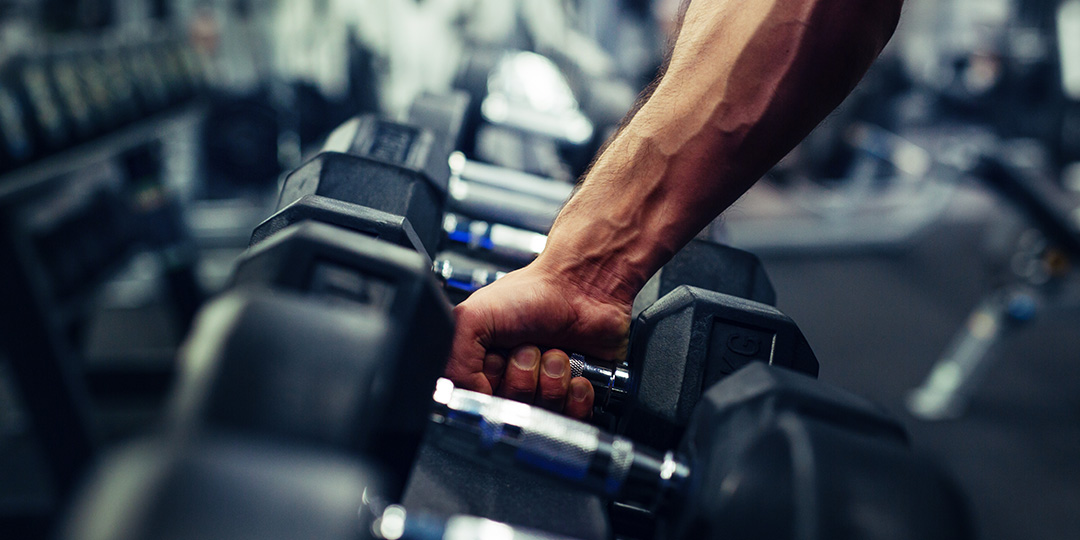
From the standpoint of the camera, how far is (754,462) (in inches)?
13.8

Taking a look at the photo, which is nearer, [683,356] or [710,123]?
[683,356]

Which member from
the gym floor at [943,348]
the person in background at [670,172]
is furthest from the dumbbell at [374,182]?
the gym floor at [943,348]

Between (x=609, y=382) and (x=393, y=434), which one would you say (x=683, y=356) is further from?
(x=393, y=434)

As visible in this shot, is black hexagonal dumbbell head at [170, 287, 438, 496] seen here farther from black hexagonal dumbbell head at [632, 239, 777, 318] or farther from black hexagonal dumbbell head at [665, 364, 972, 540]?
black hexagonal dumbbell head at [632, 239, 777, 318]

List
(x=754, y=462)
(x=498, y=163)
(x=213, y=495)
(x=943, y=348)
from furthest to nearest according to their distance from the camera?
(x=943, y=348) → (x=498, y=163) → (x=754, y=462) → (x=213, y=495)

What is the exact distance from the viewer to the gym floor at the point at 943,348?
2.32m

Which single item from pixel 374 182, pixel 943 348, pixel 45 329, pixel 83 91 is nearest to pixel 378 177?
pixel 374 182

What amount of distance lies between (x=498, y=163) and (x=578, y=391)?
0.92 metres

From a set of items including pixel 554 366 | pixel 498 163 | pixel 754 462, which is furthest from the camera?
pixel 498 163

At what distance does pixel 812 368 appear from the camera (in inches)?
21.6

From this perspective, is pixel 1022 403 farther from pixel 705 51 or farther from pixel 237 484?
pixel 237 484

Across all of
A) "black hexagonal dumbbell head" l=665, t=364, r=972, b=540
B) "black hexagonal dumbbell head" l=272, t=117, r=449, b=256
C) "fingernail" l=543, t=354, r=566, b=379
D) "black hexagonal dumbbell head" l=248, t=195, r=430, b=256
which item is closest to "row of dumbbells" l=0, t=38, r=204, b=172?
"black hexagonal dumbbell head" l=272, t=117, r=449, b=256

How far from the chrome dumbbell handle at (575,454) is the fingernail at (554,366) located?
0.64 feet

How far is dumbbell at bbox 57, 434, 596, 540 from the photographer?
237 millimetres
